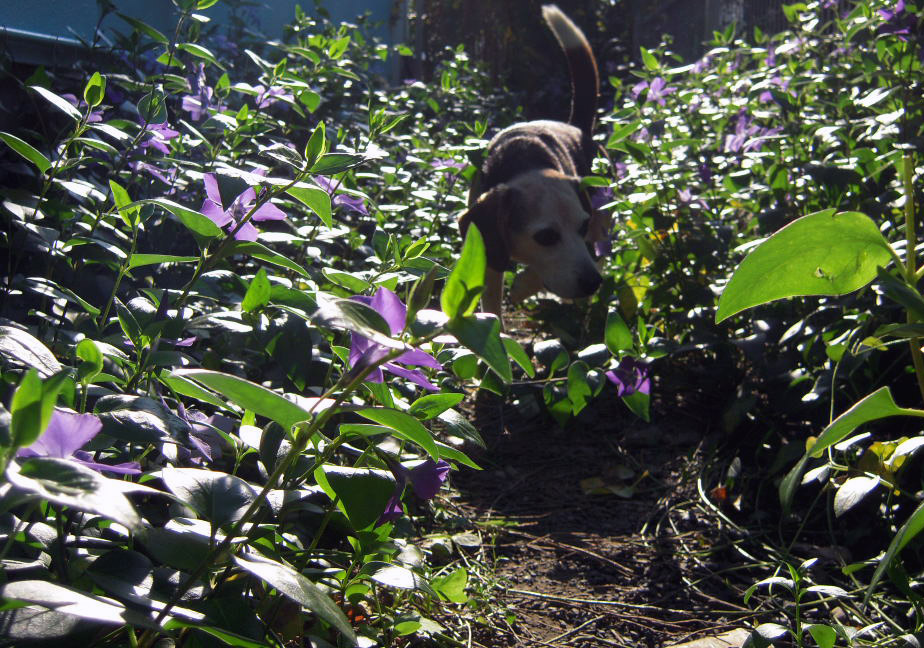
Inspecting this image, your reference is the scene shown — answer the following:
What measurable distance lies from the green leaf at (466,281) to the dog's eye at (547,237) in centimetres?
269

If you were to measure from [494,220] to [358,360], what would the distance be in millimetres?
2596

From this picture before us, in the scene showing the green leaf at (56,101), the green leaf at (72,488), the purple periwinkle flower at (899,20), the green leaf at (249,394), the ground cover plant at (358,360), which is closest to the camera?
the green leaf at (72,488)

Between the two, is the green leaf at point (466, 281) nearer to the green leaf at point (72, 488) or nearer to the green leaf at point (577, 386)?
the green leaf at point (72, 488)

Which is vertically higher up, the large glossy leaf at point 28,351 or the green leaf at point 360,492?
the large glossy leaf at point 28,351

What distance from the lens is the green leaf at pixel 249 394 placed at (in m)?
Result: 0.58

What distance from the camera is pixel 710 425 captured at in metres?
2.48

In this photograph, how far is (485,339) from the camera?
0.56 metres

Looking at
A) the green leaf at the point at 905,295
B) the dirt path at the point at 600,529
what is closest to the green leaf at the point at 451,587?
the dirt path at the point at 600,529

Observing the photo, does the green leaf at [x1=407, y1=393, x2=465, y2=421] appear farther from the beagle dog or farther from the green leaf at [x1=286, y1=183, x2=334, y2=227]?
the beagle dog

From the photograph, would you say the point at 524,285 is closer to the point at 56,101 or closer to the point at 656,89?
the point at 656,89

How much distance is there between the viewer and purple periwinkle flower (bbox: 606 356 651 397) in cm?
173

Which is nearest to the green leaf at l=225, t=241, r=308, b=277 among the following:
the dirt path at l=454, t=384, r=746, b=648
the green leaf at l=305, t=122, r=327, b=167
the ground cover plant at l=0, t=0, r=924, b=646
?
the ground cover plant at l=0, t=0, r=924, b=646

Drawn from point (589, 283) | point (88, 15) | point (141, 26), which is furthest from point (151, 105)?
point (88, 15)

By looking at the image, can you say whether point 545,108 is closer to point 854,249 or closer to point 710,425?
point 710,425
